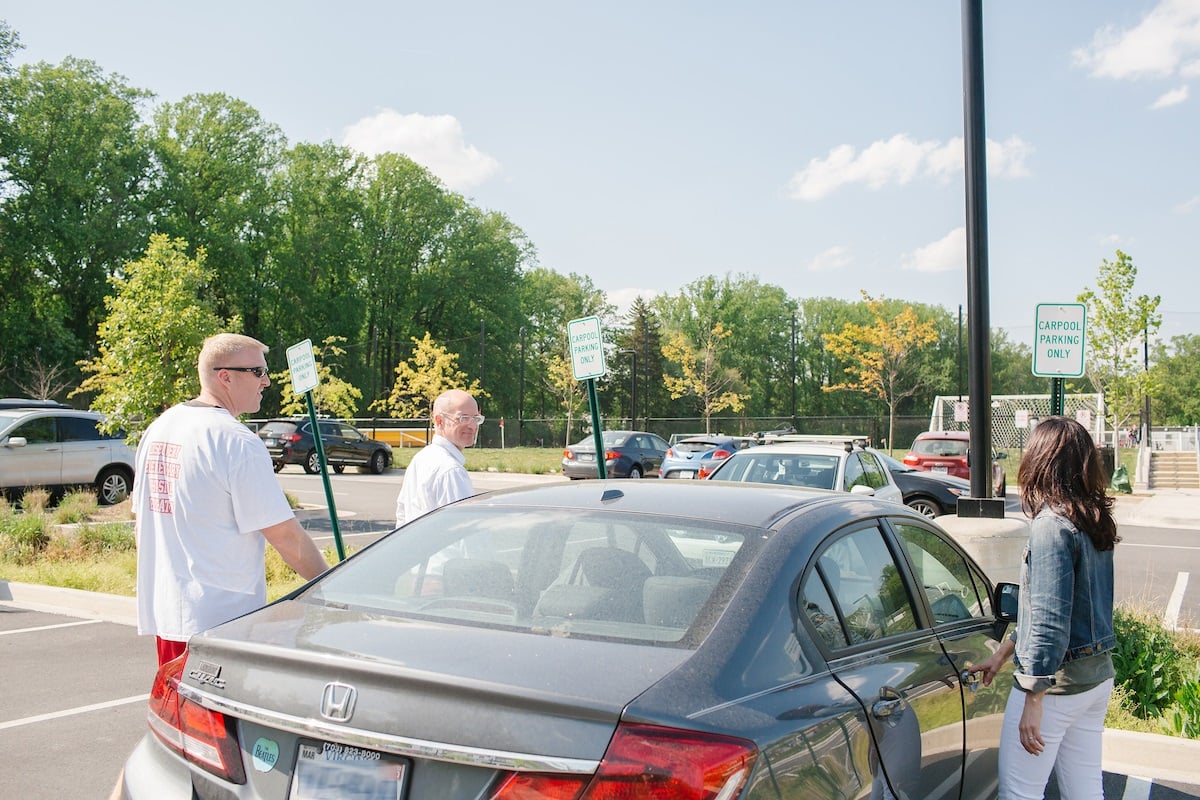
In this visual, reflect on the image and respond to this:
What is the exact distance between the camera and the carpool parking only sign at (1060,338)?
7359mm

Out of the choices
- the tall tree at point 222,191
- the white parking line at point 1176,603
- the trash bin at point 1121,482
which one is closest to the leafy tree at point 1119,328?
the trash bin at point 1121,482

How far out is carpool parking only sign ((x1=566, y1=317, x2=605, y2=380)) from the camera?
26.3 feet

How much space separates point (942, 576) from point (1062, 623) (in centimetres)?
63

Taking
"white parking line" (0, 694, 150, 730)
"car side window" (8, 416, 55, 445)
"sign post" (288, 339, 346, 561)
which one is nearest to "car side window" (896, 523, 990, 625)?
"white parking line" (0, 694, 150, 730)

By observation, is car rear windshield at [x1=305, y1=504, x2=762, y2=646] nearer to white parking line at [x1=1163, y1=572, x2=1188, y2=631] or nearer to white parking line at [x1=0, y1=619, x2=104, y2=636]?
white parking line at [x1=1163, y1=572, x2=1188, y2=631]

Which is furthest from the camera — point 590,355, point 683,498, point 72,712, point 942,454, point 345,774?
point 942,454

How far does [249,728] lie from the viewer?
2371mm

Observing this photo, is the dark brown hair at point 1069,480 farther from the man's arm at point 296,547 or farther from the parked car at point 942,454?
the parked car at point 942,454

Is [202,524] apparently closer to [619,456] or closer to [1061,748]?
[1061,748]

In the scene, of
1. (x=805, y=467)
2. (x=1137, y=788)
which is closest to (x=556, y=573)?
(x=1137, y=788)

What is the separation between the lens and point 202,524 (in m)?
3.48

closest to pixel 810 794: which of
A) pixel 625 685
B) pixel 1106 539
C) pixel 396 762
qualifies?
pixel 625 685

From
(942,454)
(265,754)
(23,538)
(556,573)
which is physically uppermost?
(556,573)

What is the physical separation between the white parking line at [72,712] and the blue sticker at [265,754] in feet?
13.6
